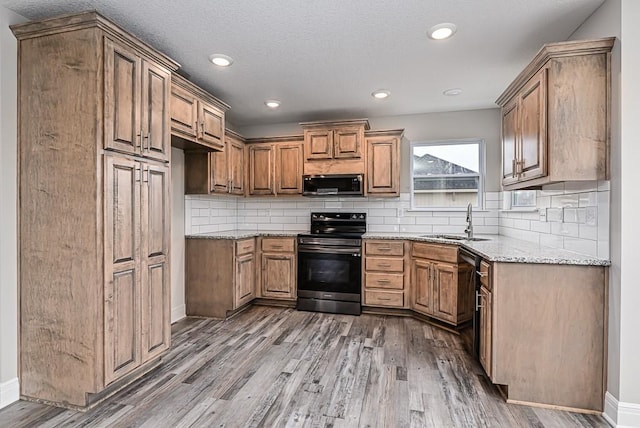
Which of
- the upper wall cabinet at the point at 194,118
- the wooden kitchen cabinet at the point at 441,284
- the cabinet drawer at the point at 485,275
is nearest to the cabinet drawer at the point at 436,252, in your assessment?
the wooden kitchen cabinet at the point at 441,284

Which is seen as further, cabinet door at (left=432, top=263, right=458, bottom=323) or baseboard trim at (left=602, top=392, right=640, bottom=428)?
cabinet door at (left=432, top=263, right=458, bottom=323)

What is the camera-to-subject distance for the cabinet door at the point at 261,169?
4516mm

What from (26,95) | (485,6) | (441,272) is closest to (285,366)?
(441,272)

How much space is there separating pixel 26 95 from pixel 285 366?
8.25 ft

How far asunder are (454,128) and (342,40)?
7.77 feet

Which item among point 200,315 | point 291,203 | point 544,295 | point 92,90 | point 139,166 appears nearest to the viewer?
point 92,90

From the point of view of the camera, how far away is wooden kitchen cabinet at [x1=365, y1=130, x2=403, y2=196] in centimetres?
412

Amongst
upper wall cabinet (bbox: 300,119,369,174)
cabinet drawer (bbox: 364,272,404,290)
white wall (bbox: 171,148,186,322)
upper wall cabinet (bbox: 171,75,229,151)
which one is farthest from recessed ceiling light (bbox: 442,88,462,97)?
white wall (bbox: 171,148,186,322)

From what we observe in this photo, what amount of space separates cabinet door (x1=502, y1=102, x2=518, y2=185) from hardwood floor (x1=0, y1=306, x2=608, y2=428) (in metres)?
1.54

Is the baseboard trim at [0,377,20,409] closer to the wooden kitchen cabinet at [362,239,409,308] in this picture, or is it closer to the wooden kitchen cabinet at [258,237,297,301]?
the wooden kitchen cabinet at [258,237,297,301]

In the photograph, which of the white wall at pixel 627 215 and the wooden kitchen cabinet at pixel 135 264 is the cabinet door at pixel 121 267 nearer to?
the wooden kitchen cabinet at pixel 135 264

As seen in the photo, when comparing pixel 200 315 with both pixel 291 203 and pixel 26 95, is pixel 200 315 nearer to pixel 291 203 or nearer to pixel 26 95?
pixel 291 203

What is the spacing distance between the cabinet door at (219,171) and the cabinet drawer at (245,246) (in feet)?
2.14

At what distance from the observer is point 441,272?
3486 millimetres
